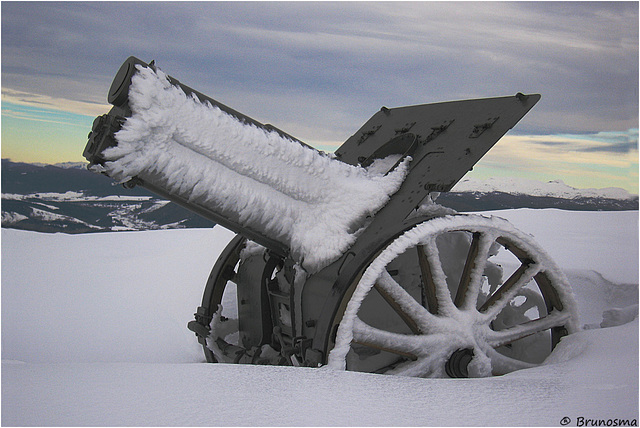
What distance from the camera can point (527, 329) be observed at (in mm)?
2531

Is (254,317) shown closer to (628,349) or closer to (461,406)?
(461,406)

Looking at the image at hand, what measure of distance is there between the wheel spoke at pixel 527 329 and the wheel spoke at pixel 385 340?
14.8 inches

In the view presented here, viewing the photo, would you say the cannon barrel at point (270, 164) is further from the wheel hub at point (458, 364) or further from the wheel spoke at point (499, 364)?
the wheel spoke at point (499, 364)

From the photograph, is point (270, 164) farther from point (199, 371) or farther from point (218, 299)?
point (218, 299)

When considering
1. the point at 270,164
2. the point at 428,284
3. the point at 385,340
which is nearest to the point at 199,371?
the point at 385,340

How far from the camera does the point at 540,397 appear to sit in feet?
5.88

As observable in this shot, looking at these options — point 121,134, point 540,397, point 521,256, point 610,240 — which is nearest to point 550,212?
point 610,240

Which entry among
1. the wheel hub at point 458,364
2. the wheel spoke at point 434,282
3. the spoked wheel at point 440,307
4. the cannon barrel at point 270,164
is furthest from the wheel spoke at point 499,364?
the cannon barrel at point 270,164

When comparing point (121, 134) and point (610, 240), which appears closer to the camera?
point (121, 134)

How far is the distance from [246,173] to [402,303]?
2.32 ft

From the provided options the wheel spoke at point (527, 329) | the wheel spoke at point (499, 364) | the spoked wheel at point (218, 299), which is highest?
the spoked wheel at point (218, 299)

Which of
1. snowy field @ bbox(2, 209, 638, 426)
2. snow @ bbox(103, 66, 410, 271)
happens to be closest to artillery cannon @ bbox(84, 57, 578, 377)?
snow @ bbox(103, 66, 410, 271)

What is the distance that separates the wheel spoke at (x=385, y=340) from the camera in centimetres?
210

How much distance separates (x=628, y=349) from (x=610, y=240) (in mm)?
2477
